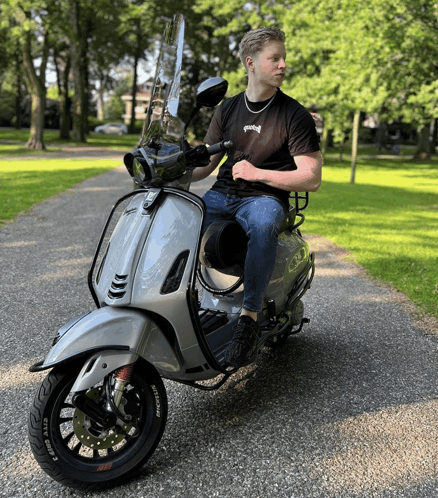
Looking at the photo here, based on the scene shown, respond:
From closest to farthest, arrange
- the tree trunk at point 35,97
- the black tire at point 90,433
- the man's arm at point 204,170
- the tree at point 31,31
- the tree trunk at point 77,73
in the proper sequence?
the black tire at point 90,433
the man's arm at point 204,170
the tree at point 31,31
the tree trunk at point 35,97
the tree trunk at point 77,73

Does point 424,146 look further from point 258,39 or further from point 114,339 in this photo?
point 114,339

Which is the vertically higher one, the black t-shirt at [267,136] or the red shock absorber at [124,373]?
the black t-shirt at [267,136]

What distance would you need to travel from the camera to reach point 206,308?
3.33m

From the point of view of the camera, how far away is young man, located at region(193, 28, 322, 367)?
2963 mm

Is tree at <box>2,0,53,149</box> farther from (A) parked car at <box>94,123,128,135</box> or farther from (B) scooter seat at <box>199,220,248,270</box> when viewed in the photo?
(A) parked car at <box>94,123,128,135</box>

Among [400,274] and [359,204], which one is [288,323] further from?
[359,204]

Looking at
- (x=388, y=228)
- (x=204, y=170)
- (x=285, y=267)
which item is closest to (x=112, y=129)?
(x=388, y=228)

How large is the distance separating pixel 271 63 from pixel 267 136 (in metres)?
0.38

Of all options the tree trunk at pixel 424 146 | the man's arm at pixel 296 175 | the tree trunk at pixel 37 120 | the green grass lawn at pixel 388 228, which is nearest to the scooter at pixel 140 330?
the man's arm at pixel 296 175

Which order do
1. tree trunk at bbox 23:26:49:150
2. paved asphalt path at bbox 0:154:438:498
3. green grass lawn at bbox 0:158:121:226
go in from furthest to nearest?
1. tree trunk at bbox 23:26:49:150
2. green grass lawn at bbox 0:158:121:226
3. paved asphalt path at bbox 0:154:438:498

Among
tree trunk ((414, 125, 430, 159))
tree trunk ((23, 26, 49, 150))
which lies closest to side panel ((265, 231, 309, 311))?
tree trunk ((23, 26, 49, 150))

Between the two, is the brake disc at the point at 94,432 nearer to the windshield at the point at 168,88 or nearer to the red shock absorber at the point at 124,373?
the red shock absorber at the point at 124,373

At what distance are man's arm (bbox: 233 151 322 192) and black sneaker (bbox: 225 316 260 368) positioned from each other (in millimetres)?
715

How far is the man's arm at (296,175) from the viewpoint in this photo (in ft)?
9.55
